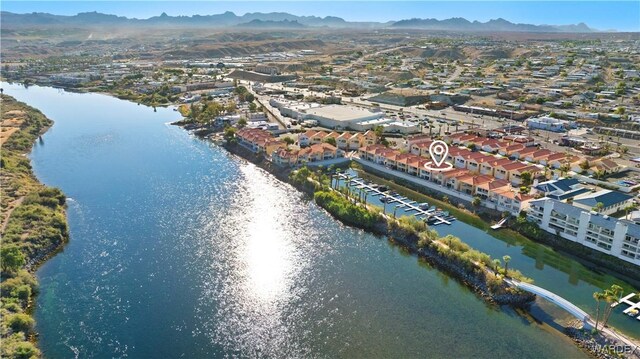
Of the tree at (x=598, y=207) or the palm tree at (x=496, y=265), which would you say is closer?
the palm tree at (x=496, y=265)

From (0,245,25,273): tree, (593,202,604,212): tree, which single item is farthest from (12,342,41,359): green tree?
(593,202,604,212): tree

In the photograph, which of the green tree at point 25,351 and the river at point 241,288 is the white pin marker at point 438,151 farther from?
the green tree at point 25,351

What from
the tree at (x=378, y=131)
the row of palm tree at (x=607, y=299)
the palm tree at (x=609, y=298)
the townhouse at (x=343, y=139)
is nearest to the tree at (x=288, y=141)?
the townhouse at (x=343, y=139)

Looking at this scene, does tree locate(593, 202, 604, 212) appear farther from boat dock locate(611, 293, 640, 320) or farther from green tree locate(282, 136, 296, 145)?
green tree locate(282, 136, 296, 145)

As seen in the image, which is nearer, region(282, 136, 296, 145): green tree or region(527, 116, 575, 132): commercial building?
region(282, 136, 296, 145): green tree

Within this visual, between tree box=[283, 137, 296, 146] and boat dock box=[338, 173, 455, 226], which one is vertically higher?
tree box=[283, 137, 296, 146]

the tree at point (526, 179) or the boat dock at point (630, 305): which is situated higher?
the tree at point (526, 179)
